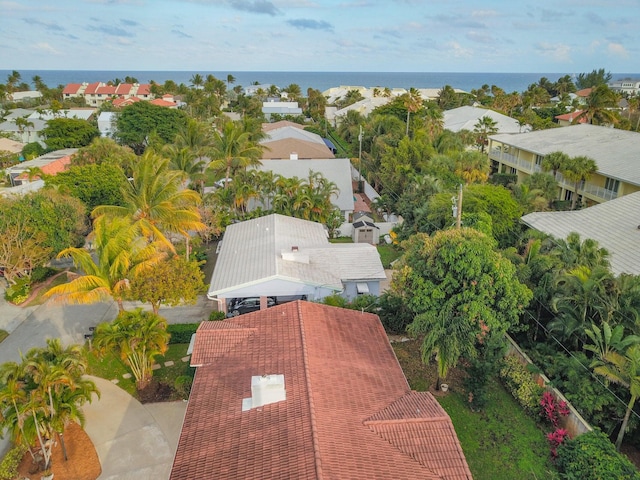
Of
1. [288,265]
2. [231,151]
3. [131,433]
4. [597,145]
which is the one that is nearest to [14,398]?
[131,433]

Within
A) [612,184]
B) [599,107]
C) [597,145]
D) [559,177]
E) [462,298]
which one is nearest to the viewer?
[462,298]

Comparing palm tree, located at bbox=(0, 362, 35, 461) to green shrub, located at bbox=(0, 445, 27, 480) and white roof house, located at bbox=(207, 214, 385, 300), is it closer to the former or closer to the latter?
green shrub, located at bbox=(0, 445, 27, 480)

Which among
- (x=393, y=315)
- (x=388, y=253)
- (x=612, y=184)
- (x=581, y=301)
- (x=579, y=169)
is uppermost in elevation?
(x=579, y=169)

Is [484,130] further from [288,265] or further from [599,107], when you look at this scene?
[288,265]

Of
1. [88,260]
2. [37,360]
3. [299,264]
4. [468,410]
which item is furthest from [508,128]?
[37,360]

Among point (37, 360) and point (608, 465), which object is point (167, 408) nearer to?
point (37, 360)

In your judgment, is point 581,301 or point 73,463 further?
point 581,301
